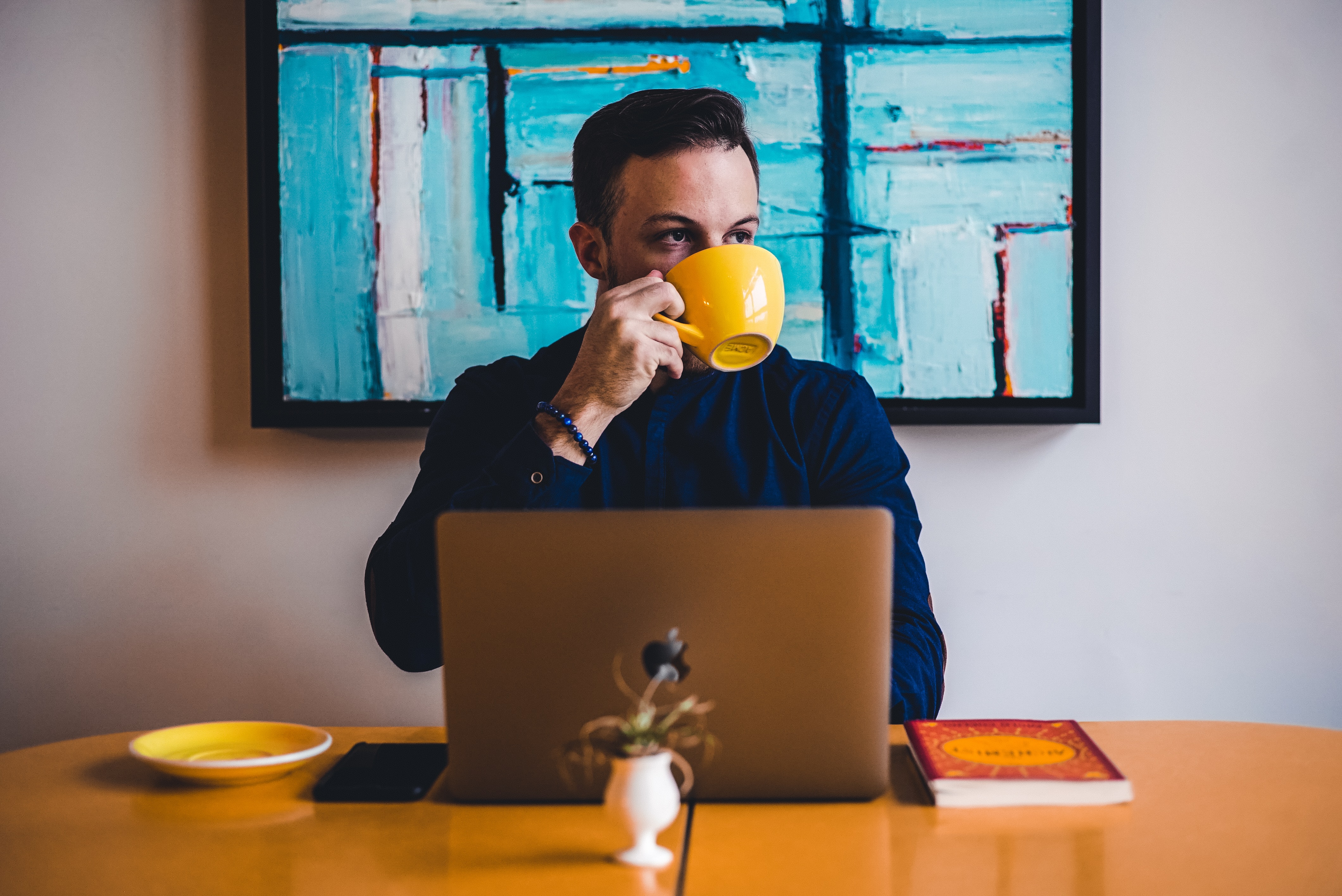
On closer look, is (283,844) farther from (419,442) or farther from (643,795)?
(419,442)

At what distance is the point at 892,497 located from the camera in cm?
139

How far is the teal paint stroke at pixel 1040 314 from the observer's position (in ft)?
5.52

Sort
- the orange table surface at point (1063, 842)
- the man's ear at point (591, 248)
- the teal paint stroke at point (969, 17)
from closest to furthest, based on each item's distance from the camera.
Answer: the orange table surface at point (1063, 842)
the man's ear at point (591, 248)
the teal paint stroke at point (969, 17)

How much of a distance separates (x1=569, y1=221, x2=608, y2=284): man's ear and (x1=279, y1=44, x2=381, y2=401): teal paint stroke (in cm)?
43

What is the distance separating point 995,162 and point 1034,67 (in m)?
0.19

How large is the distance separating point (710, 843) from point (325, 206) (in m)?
1.44

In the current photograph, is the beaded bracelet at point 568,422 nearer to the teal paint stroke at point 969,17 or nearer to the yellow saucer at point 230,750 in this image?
the yellow saucer at point 230,750

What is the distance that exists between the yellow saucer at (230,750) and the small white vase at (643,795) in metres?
0.34

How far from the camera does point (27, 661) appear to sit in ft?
5.97

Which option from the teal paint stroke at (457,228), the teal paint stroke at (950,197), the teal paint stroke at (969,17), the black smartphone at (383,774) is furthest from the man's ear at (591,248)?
the black smartphone at (383,774)

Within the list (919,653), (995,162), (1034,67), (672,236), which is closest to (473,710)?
(919,653)

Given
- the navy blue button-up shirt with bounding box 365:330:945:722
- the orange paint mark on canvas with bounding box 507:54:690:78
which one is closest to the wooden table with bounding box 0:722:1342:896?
the navy blue button-up shirt with bounding box 365:330:945:722

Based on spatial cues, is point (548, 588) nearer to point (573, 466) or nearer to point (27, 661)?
point (573, 466)

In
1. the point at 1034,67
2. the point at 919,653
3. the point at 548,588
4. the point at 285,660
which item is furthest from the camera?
the point at 285,660
